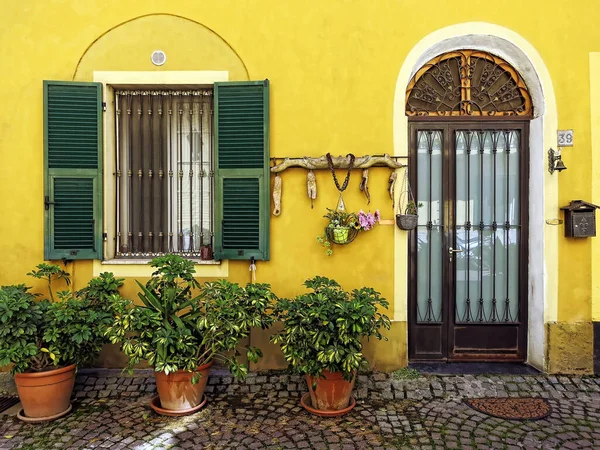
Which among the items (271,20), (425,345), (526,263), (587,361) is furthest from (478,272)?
(271,20)

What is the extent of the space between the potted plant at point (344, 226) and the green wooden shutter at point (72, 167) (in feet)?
7.48

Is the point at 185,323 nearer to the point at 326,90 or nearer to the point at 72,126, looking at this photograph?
the point at 72,126

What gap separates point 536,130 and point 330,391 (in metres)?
Answer: 3.34

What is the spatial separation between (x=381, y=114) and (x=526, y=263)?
2.22m

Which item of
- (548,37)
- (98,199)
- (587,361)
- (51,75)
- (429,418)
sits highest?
(548,37)

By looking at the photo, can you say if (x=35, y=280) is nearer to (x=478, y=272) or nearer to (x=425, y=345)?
(x=425, y=345)

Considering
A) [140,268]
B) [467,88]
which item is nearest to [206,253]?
[140,268]

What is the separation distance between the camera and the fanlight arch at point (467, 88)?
474cm

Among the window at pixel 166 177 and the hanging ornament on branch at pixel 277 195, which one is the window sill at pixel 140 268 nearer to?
the window at pixel 166 177

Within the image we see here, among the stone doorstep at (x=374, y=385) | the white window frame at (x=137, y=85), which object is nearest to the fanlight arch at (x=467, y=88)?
the white window frame at (x=137, y=85)

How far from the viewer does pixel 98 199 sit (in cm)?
454

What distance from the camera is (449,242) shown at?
4.82 meters

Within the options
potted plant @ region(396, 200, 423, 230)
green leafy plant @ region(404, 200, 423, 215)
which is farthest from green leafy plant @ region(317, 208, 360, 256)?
green leafy plant @ region(404, 200, 423, 215)

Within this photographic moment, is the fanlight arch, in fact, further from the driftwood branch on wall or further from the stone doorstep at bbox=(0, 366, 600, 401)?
the stone doorstep at bbox=(0, 366, 600, 401)
